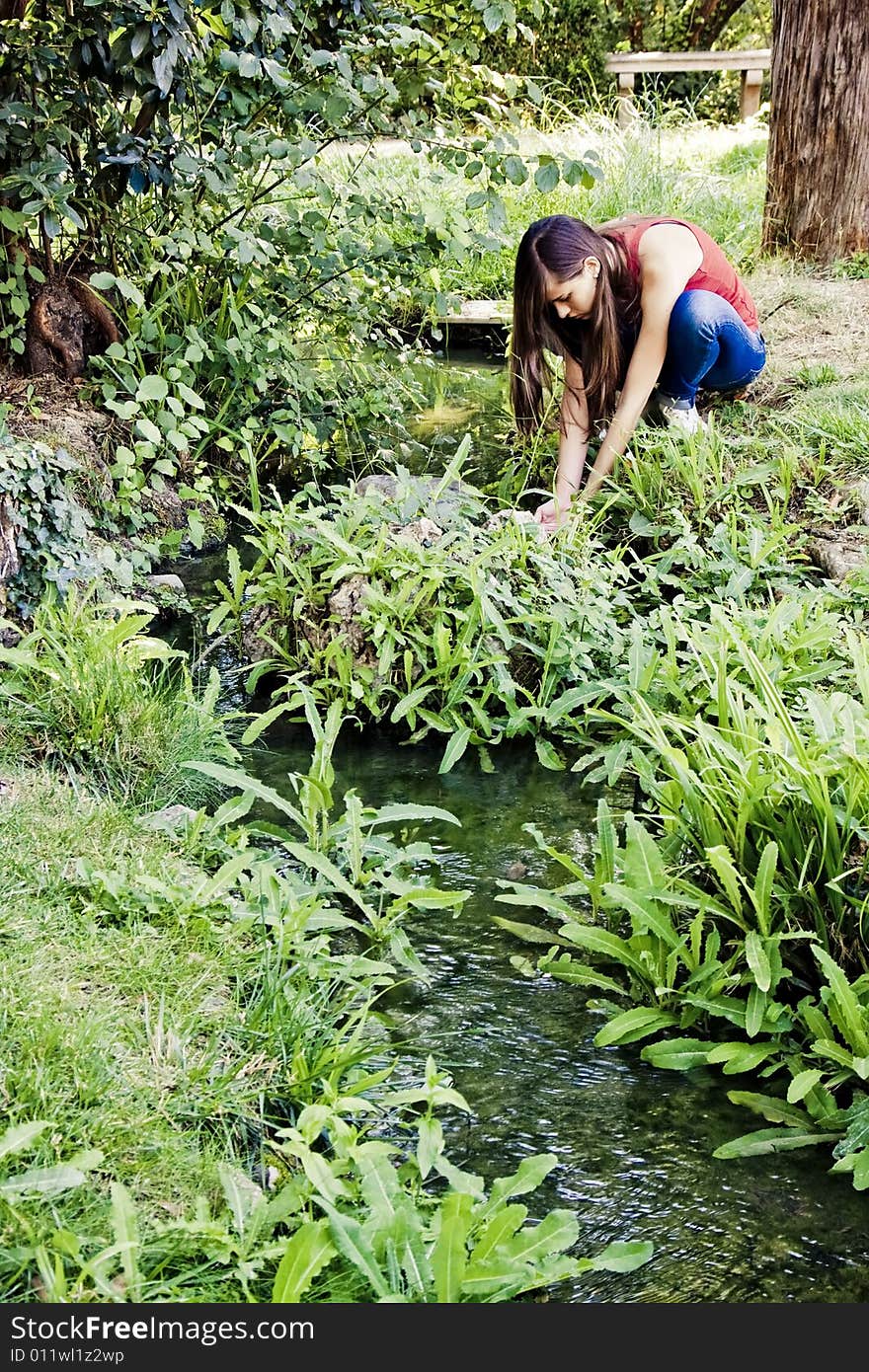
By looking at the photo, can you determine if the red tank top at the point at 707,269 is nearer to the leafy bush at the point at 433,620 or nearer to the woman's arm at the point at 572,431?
the woman's arm at the point at 572,431

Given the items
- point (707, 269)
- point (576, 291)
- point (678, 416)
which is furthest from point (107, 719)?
point (707, 269)

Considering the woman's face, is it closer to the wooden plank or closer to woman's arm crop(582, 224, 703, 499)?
woman's arm crop(582, 224, 703, 499)

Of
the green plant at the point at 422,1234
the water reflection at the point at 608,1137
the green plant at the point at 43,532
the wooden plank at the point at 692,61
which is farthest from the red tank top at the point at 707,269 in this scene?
the wooden plank at the point at 692,61

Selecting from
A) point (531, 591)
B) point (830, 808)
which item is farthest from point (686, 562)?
→ point (830, 808)

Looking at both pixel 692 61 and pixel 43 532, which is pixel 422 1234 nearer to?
pixel 43 532

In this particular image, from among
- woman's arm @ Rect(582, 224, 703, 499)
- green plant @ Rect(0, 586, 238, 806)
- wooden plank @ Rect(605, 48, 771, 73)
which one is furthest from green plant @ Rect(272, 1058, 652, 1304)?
wooden plank @ Rect(605, 48, 771, 73)

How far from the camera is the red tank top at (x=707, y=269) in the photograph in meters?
4.63

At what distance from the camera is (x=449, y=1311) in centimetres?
172

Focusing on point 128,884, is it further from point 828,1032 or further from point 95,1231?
point 828,1032

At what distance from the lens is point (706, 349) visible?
4.77 meters

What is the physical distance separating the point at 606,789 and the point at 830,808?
1.08 meters

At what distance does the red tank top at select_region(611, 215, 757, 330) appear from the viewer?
463 centimetres

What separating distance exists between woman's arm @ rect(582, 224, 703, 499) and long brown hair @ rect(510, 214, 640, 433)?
0.08m

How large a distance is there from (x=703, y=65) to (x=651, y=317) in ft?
A: 31.9
